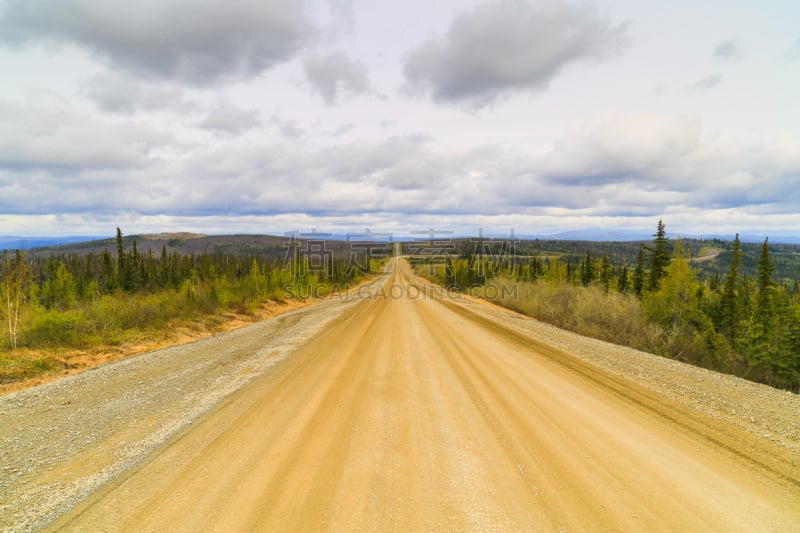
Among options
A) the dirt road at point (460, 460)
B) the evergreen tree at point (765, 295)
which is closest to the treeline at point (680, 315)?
the evergreen tree at point (765, 295)

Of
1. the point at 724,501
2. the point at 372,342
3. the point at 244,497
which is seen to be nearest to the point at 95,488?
the point at 244,497

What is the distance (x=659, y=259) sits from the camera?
31.7 m

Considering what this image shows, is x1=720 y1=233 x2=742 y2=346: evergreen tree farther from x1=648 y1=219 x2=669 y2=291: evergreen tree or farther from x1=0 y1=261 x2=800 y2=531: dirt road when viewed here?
x1=0 y1=261 x2=800 y2=531: dirt road

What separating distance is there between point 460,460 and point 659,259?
35.2m

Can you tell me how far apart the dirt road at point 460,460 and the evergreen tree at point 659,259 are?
1112 inches

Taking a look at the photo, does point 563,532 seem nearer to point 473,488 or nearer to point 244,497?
point 473,488

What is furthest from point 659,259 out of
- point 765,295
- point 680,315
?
point 680,315

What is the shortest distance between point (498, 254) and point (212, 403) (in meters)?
59.5

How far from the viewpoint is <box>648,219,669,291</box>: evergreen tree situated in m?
30.7

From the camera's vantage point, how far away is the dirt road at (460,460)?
3.18 metres

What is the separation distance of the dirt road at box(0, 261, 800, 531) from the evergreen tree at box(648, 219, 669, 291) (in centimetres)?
2824

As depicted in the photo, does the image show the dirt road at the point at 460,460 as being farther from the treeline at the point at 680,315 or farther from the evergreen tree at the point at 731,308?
the evergreen tree at the point at 731,308

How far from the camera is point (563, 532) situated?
9.75 feet

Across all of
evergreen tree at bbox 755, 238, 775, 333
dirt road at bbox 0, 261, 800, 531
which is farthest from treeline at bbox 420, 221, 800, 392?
dirt road at bbox 0, 261, 800, 531
